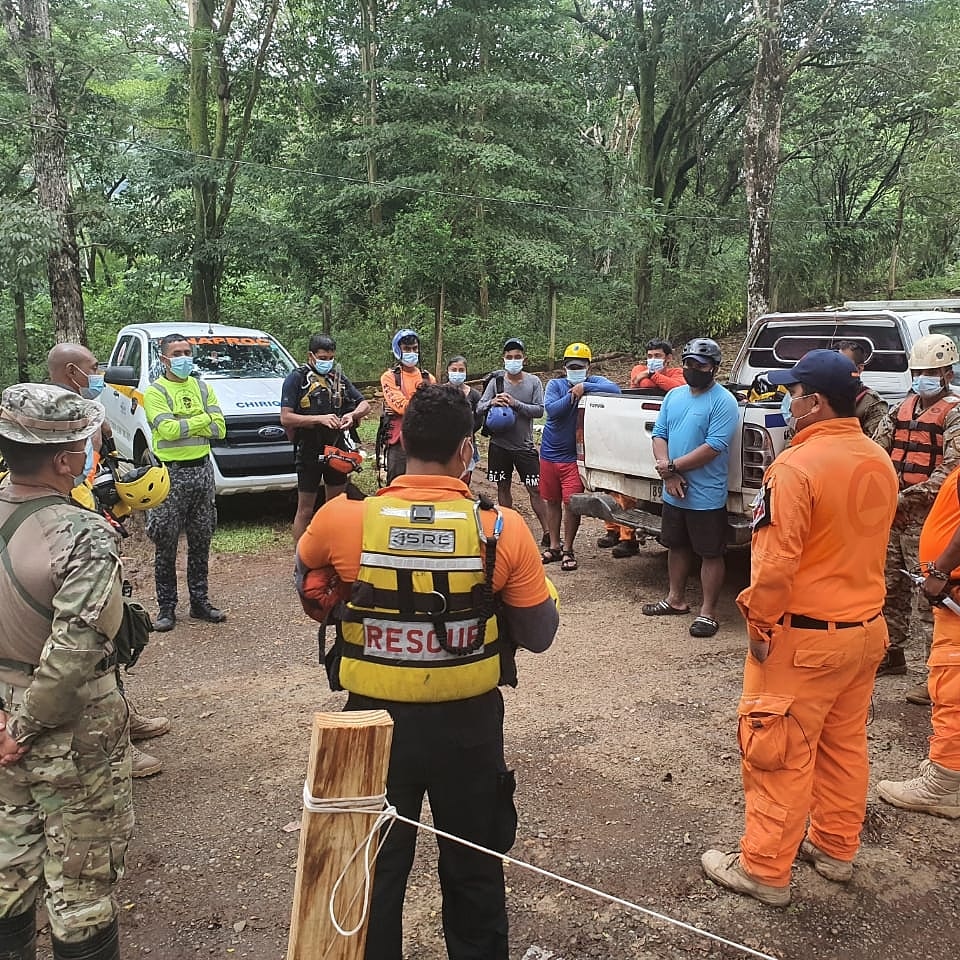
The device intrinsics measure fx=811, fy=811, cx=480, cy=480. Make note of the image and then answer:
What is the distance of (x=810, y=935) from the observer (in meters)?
2.70

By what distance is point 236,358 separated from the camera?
8.98m

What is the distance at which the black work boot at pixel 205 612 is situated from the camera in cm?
594

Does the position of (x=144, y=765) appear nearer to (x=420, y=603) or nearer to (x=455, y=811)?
(x=455, y=811)

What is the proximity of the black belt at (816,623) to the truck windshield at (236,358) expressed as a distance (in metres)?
7.11

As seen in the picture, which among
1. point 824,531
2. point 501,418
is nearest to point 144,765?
point 824,531

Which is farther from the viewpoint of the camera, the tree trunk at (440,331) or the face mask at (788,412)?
the tree trunk at (440,331)

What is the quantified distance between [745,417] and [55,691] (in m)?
4.34

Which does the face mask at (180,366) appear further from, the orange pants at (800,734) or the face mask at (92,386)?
the orange pants at (800,734)

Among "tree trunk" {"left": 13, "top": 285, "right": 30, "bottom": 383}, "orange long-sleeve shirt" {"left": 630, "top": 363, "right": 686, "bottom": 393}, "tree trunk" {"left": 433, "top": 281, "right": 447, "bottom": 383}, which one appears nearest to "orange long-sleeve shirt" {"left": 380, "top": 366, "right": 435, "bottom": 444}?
"orange long-sleeve shirt" {"left": 630, "top": 363, "right": 686, "bottom": 393}

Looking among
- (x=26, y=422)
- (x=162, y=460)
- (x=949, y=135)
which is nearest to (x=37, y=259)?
(x=162, y=460)

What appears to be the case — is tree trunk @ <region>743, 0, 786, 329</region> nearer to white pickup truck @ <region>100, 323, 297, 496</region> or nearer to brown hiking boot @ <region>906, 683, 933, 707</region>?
white pickup truck @ <region>100, 323, 297, 496</region>

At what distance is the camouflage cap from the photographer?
2.24m

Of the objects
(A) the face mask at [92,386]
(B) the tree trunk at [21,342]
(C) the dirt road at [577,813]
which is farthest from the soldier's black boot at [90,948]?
(B) the tree trunk at [21,342]

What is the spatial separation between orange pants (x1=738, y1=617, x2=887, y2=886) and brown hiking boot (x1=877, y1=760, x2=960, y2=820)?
2.30 feet
